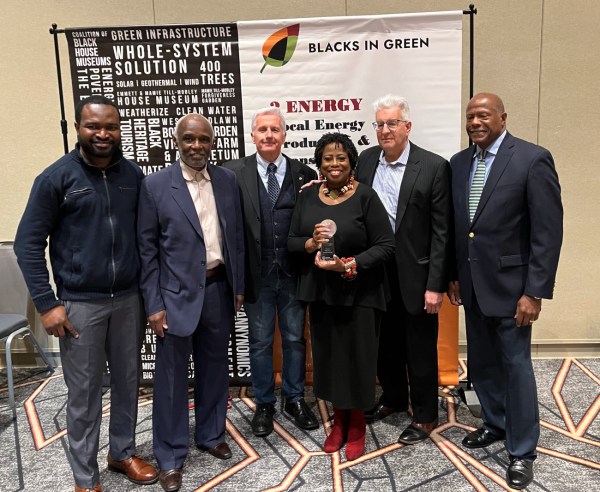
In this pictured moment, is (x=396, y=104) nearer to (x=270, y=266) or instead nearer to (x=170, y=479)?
(x=270, y=266)

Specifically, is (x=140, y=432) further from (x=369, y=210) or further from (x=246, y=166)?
(x=369, y=210)

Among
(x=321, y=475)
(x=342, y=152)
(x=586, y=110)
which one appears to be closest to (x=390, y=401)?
(x=321, y=475)

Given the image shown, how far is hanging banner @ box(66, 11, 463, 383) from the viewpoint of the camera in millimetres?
3225

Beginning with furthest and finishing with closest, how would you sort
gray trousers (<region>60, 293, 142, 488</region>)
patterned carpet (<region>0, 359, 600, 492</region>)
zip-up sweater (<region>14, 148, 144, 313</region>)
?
patterned carpet (<region>0, 359, 600, 492</region>) → gray trousers (<region>60, 293, 142, 488</region>) → zip-up sweater (<region>14, 148, 144, 313</region>)

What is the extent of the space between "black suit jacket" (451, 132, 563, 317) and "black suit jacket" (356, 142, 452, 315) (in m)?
0.09

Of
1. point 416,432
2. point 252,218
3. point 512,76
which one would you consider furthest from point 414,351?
point 512,76

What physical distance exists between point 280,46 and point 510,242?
1.84 metres

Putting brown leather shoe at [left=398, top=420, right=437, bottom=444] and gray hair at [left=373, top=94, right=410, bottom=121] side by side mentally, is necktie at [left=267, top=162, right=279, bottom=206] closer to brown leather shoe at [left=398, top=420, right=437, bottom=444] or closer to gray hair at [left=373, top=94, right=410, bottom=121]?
gray hair at [left=373, top=94, right=410, bottom=121]

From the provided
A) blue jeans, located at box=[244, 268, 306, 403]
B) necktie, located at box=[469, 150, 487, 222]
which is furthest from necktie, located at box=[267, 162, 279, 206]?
necktie, located at box=[469, 150, 487, 222]

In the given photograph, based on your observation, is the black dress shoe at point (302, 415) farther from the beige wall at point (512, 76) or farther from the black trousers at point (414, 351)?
the beige wall at point (512, 76)

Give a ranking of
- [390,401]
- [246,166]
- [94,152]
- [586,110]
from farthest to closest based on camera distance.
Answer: [586,110], [390,401], [246,166], [94,152]

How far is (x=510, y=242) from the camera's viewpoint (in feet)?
7.89

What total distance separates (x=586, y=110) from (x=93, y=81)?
3.36 meters

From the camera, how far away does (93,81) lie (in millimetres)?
3312
